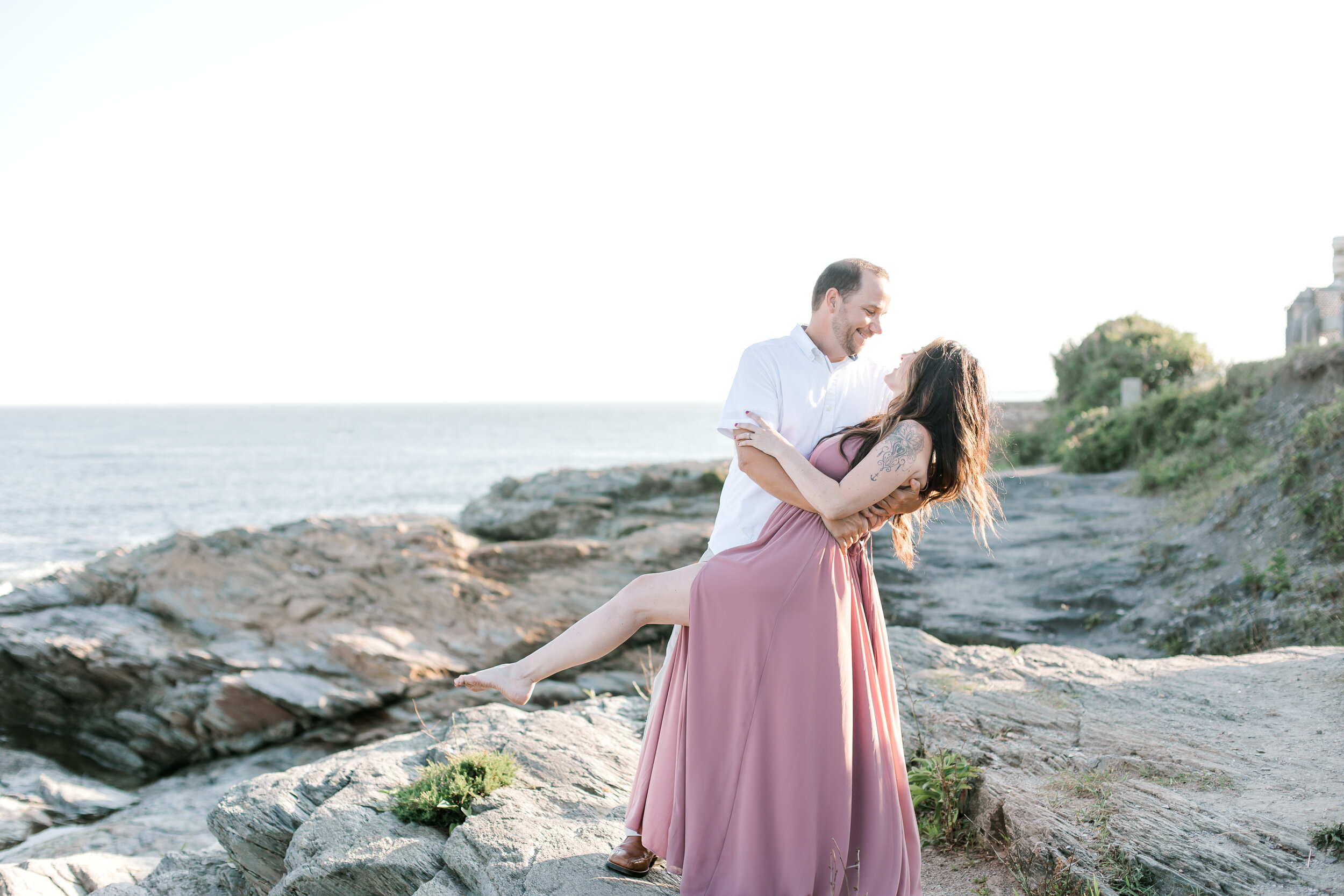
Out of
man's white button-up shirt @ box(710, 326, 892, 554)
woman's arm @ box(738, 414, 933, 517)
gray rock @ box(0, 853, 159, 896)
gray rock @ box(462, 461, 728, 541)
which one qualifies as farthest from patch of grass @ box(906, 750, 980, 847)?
gray rock @ box(462, 461, 728, 541)

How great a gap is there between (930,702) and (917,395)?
3.09m

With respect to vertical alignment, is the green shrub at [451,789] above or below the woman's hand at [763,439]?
below

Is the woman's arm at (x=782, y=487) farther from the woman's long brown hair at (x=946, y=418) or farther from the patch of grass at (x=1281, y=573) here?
the patch of grass at (x=1281, y=573)

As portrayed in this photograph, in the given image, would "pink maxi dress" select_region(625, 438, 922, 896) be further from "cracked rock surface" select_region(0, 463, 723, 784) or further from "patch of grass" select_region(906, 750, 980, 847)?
"cracked rock surface" select_region(0, 463, 723, 784)

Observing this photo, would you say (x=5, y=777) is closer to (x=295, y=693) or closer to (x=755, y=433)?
(x=295, y=693)

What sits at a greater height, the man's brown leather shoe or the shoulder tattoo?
the shoulder tattoo

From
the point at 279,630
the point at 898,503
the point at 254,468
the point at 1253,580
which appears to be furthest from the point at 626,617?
the point at 254,468

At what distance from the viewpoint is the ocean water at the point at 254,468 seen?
1494 inches

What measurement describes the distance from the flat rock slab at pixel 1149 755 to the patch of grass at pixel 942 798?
0.30 ft

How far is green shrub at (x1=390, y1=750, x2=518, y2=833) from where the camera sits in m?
4.46

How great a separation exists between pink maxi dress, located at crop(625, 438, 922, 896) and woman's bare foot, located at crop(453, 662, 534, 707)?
2.31ft

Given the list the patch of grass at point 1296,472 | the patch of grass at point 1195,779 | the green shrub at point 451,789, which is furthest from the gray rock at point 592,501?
the patch of grass at point 1195,779

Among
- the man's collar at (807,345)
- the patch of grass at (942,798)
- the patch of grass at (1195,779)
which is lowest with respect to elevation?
the patch of grass at (942,798)

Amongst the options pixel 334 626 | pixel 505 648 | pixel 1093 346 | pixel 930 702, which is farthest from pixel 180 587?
pixel 1093 346
